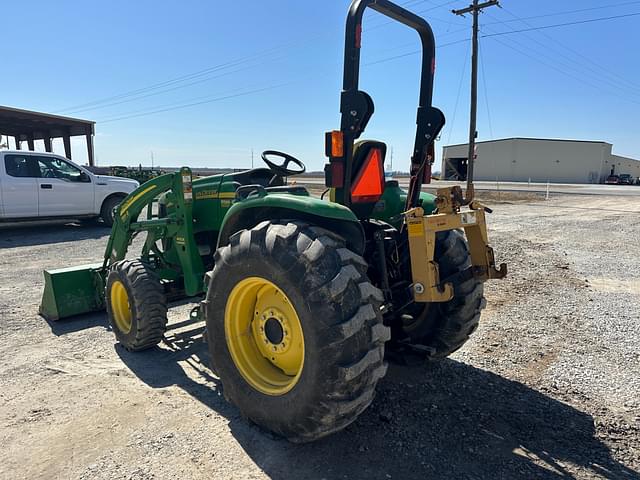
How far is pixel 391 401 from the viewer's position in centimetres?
314

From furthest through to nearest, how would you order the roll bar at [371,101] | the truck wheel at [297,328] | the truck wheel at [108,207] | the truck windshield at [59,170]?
the truck wheel at [108,207]
the truck windshield at [59,170]
the roll bar at [371,101]
the truck wheel at [297,328]

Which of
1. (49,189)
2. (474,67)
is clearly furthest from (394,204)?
(474,67)

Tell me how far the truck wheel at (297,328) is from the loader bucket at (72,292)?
2729 mm

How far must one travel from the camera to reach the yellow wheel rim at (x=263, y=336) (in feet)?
8.89

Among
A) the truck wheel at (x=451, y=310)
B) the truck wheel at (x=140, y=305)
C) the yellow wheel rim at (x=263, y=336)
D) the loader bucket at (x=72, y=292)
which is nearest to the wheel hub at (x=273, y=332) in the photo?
the yellow wheel rim at (x=263, y=336)

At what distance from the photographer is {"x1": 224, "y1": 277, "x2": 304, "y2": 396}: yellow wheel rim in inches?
107

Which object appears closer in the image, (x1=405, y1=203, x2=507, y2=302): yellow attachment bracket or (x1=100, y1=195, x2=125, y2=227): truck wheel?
(x1=405, y1=203, x2=507, y2=302): yellow attachment bracket

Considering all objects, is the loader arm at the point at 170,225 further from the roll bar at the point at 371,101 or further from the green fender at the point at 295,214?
the roll bar at the point at 371,101

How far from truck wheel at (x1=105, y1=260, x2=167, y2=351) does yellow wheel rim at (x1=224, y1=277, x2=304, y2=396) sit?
1.31 metres

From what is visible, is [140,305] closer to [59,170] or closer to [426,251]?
[426,251]

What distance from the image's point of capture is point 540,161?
54688 millimetres

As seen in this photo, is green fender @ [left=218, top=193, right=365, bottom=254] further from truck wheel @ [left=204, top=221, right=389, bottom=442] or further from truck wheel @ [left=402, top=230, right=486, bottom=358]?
truck wheel @ [left=402, top=230, right=486, bottom=358]

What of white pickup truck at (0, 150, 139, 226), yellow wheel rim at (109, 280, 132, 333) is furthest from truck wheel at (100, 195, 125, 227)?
yellow wheel rim at (109, 280, 132, 333)

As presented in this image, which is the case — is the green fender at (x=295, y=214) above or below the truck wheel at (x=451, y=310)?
above
